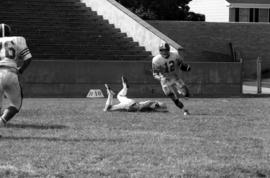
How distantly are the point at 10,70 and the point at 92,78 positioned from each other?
39.0 feet

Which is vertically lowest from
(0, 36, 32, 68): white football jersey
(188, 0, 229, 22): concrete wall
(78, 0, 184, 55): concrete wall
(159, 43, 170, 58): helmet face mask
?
(188, 0, 229, 22): concrete wall

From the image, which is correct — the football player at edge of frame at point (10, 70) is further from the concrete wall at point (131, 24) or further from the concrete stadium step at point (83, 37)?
the concrete stadium step at point (83, 37)

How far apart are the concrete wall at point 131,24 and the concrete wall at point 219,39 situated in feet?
30.7

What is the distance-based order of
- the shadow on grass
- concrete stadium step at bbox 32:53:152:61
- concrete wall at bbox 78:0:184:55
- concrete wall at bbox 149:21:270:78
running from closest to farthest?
the shadow on grass
concrete stadium step at bbox 32:53:152:61
concrete wall at bbox 78:0:184:55
concrete wall at bbox 149:21:270:78

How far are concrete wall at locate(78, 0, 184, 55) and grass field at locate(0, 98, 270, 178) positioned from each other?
10.4 metres

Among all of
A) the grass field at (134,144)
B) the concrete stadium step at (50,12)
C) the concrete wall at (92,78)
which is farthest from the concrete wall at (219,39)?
the grass field at (134,144)

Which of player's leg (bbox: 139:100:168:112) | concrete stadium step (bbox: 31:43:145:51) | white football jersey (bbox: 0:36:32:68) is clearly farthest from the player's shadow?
concrete stadium step (bbox: 31:43:145:51)

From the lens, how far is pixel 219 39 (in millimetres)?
41781

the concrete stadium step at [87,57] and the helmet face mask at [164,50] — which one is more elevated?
the helmet face mask at [164,50]

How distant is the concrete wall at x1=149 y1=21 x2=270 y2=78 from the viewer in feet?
133

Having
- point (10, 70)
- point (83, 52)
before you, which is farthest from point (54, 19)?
point (10, 70)

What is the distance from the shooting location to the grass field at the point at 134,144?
8789mm

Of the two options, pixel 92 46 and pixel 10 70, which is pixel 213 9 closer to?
pixel 92 46

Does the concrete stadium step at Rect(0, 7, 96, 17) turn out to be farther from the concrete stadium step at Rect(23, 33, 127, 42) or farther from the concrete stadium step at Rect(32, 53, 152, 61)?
the concrete stadium step at Rect(32, 53, 152, 61)
